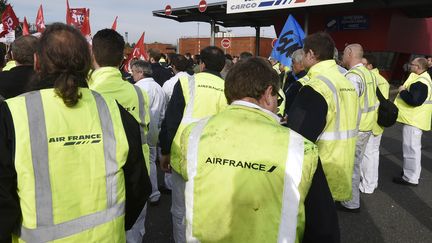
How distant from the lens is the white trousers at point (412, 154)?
6.05m

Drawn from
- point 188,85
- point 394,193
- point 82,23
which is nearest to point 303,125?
point 188,85

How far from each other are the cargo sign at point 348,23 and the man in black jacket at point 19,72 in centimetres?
1883

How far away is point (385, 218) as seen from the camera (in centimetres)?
479

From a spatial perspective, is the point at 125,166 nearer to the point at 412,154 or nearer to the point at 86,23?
the point at 412,154

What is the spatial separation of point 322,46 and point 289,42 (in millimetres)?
2464

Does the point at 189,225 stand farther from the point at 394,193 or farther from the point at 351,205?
the point at 394,193

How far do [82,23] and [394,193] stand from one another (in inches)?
273

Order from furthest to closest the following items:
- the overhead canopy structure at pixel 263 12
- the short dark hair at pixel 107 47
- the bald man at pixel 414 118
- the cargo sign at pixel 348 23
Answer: the cargo sign at pixel 348 23, the overhead canopy structure at pixel 263 12, the bald man at pixel 414 118, the short dark hair at pixel 107 47

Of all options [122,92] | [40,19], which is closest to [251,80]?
[122,92]

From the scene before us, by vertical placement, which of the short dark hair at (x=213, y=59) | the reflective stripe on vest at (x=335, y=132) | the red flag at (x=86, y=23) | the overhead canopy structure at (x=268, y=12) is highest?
the overhead canopy structure at (x=268, y=12)

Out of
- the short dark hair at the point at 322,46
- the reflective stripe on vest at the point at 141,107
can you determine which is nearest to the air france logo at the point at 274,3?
the short dark hair at the point at 322,46

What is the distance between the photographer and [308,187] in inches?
61.9

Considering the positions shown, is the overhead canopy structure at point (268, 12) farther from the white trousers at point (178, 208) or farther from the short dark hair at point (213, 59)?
the white trousers at point (178, 208)

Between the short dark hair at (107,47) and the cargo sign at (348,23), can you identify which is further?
the cargo sign at (348,23)
